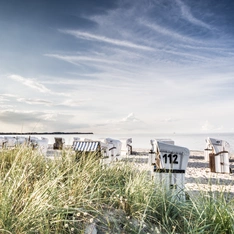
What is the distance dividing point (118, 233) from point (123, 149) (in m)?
12.2

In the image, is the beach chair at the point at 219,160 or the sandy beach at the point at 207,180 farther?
the beach chair at the point at 219,160

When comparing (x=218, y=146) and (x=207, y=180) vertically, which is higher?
(x=218, y=146)

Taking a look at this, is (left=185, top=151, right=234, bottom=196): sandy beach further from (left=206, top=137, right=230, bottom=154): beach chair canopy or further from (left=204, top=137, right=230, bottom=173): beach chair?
(left=206, top=137, right=230, bottom=154): beach chair canopy

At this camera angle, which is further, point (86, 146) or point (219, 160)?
point (219, 160)

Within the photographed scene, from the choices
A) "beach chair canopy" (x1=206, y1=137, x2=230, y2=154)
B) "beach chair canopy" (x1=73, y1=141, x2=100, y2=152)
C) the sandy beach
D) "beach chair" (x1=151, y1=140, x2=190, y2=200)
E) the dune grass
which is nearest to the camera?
the dune grass

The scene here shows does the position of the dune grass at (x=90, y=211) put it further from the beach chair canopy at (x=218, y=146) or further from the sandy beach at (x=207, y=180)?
the beach chair canopy at (x=218, y=146)

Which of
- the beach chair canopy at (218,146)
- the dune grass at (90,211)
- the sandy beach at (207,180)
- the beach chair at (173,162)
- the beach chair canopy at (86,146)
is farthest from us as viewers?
the beach chair canopy at (218,146)

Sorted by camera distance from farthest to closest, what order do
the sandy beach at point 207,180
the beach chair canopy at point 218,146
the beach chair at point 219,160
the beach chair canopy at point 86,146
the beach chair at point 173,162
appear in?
1. the beach chair canopy at point 218,146
2. the beach chair at point 219,160
3. the beach chair canopy at point 86,146
4. the sandy beach at point 207,180
5. the beach chair at point 173,162

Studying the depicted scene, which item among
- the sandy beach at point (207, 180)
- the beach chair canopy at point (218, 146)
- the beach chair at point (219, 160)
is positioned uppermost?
the beach chair canopy at point (218, 146)

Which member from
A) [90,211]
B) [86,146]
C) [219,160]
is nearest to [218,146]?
[219,160]

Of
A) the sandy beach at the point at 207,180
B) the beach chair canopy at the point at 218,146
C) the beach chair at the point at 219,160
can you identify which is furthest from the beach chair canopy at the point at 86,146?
the beach chair canopy at the point at 218,146

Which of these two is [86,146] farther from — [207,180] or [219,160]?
[219,160]

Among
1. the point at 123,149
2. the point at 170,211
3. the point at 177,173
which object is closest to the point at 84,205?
the point at 170,211

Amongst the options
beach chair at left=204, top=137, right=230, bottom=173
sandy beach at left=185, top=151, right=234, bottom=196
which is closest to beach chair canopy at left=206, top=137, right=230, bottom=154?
beach chair at left=204, top=137, right=230, bottom=173
